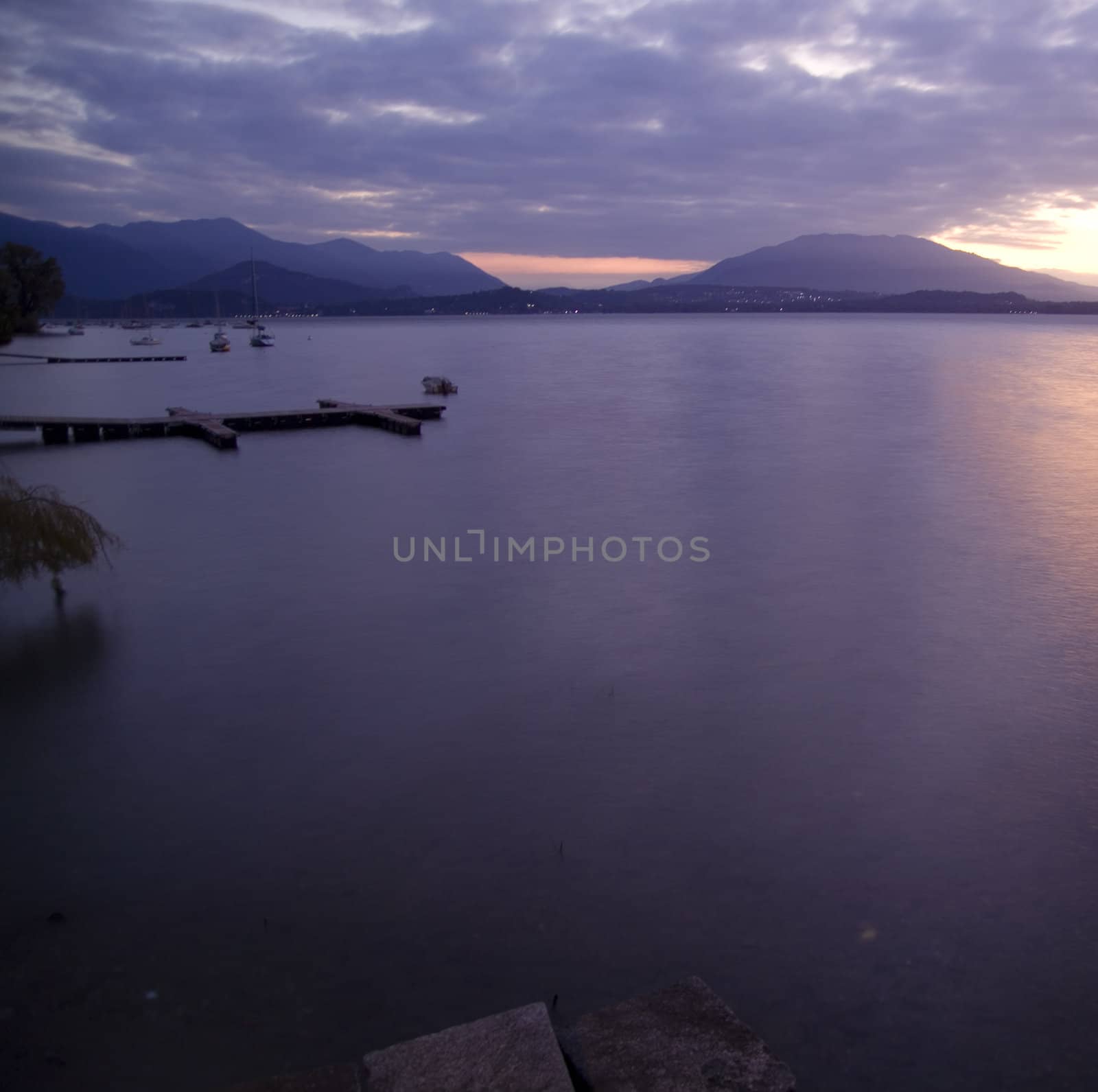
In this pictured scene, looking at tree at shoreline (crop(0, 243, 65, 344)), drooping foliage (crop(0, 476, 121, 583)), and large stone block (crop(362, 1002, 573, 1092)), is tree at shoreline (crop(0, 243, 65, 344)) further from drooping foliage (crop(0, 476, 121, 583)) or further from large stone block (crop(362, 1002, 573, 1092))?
large stone block (crop(362, 1002, 573, 1092))

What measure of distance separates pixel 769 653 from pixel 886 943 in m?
4.12


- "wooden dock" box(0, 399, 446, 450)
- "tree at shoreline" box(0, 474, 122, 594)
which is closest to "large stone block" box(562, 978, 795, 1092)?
"tree at shoreline" box(0, 474, 122, 594)

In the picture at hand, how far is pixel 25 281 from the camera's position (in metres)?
72.5

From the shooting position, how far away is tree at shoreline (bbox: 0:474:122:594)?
979cm

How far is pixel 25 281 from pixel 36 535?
73.4 meters

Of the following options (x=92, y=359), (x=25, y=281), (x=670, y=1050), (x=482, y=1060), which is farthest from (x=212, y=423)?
(x=25, y=281)

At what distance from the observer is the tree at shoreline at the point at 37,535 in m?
9.79

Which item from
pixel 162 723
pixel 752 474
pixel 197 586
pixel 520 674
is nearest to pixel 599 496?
pixel 752 474

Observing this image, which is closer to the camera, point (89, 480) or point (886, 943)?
point (886, 943)

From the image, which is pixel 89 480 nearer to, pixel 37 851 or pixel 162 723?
pixel 162 723

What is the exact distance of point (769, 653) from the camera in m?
9.01

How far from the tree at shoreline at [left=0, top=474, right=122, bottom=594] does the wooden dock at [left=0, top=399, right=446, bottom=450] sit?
12.0 metres

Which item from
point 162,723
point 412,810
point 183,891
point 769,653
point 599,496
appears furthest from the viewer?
point 599,496

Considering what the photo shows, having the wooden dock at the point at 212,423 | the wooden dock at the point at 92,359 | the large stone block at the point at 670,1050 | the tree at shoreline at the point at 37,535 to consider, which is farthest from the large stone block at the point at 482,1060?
the wooden dock at the point at 92,359
